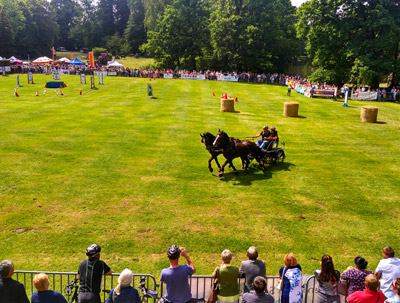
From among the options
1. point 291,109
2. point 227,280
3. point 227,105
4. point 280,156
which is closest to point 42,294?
point 227,280

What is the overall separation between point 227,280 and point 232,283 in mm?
116

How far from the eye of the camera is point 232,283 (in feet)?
22.1

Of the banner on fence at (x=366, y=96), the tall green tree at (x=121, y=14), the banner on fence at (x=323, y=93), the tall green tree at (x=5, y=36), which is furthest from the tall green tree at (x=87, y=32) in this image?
the banner on fence at (x=366, y=96)

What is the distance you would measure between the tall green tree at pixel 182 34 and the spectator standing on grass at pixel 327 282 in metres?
67.5

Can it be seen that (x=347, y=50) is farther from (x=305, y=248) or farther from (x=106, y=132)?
(x=305, y=248)

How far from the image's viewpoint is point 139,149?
790 inches

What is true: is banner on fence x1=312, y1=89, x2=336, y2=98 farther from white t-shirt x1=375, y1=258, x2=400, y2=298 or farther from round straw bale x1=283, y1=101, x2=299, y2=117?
white t-shirt x1=375, y1=258, x2=400, y2=298

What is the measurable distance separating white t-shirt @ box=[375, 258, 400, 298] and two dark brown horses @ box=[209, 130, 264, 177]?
29.6ft

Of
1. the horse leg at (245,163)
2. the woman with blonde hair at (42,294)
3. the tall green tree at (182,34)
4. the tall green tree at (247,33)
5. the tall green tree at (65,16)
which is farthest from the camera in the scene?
the tall green tree at (65,16)

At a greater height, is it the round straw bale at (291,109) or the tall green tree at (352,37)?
the tall green tree at (352,37)

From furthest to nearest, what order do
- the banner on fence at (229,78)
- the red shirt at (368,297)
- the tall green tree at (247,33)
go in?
the tall green tree at (247,33) < the banner on fence at (229,78) < the red shirt at (368,297)

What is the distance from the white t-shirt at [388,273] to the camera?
23.6 feet

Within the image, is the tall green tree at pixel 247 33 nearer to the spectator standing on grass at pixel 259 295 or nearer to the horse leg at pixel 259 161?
the horse leg at pixel 259 161

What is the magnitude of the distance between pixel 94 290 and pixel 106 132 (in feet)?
58.2
